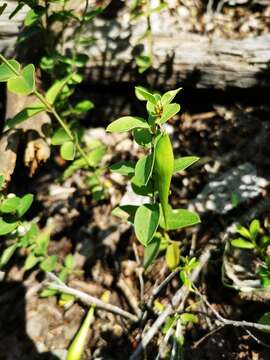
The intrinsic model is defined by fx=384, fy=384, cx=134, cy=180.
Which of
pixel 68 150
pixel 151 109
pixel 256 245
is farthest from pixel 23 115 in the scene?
pixel 256 245

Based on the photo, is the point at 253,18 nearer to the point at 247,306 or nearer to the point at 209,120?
the point at 209,120

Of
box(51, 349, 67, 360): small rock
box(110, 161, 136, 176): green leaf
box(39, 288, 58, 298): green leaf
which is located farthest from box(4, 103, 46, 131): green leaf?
box(51, 349, 67, 360): small rock

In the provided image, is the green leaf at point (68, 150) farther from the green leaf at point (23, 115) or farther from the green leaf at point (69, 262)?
the green leaf at point (69, 262)

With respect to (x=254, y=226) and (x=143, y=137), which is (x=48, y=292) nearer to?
(x=254, y=226)

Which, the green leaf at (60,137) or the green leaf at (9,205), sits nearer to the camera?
the green leaf at (9,205)

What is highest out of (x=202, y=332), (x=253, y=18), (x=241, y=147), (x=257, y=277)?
(x=253, y=18)

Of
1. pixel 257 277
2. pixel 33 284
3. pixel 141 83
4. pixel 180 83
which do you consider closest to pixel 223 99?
pixel 180 83

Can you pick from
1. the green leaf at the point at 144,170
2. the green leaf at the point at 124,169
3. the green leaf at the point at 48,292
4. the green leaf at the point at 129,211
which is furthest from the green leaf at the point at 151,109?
the green leaf at the point at 48,292
